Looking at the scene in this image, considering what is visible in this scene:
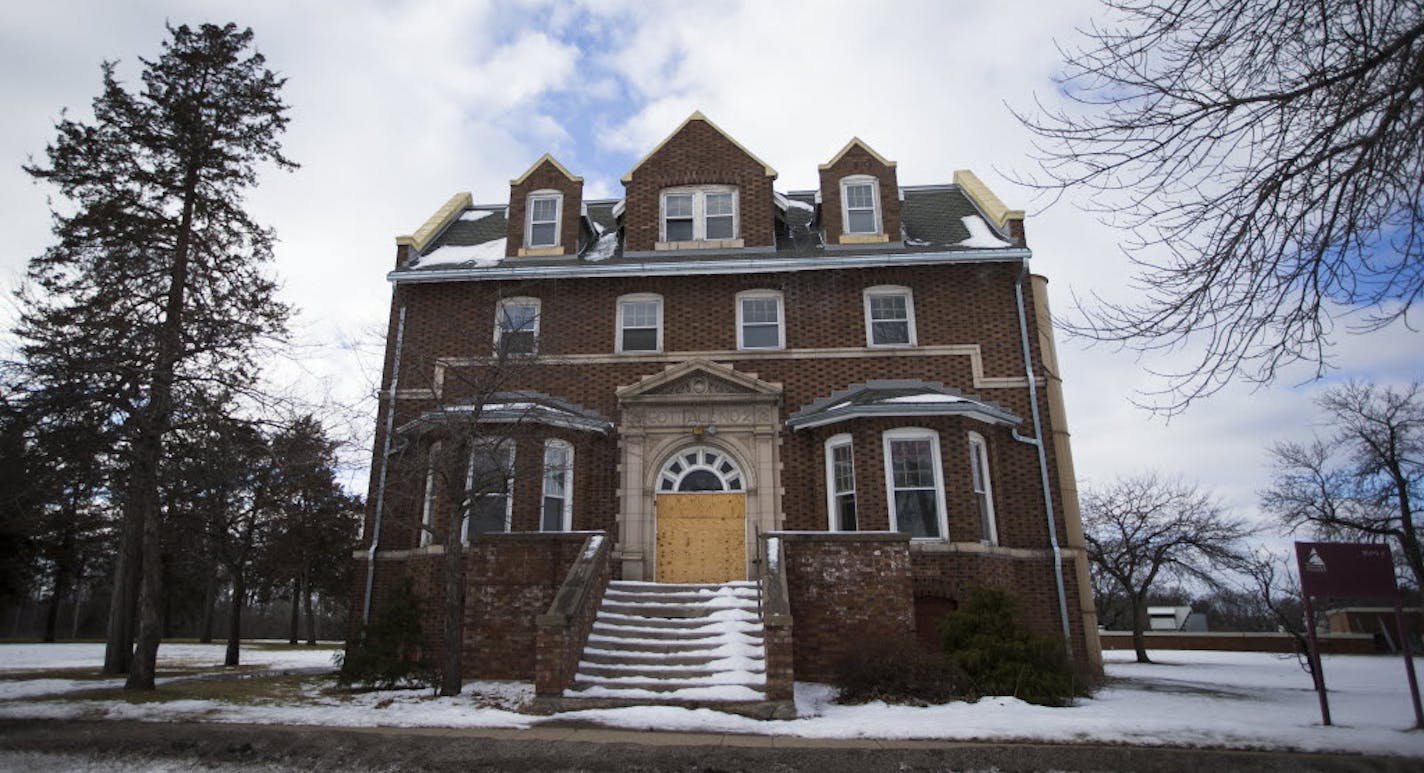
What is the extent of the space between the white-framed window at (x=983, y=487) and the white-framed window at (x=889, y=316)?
103 inches

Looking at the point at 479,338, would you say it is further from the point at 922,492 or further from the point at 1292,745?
the point at 1292,745

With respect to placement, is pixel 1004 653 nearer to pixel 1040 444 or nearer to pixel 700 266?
pixel 1040 444

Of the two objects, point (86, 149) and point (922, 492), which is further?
A: point (86, 149)

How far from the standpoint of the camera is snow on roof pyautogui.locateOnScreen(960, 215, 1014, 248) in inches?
674

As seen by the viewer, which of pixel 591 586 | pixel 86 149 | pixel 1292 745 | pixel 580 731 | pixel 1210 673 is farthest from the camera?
pixel 1210 673

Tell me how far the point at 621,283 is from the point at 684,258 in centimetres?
146

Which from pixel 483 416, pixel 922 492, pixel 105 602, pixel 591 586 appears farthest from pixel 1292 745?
pixel 105 602

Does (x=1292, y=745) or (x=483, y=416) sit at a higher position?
(x=483, y=416)

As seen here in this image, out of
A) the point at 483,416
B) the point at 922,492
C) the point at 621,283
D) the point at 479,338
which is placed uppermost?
the point at 621,283

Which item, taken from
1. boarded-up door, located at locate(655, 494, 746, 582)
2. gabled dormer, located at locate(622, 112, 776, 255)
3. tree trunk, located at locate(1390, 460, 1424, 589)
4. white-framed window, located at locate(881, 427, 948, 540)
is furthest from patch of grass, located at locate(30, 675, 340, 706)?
tree trunk, located at locate(1390, 460, 1424, 589)

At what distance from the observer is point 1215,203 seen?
595 cm

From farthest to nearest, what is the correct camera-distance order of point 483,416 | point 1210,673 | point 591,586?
point 1210,673 < point 483,416 < point 591,586

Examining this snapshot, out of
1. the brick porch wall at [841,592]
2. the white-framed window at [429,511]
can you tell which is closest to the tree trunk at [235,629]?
the white-framed window at [429,511]

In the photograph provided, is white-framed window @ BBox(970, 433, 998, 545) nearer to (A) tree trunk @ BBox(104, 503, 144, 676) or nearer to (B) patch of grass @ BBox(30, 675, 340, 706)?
(B) patch of grass @ BBox(30, 675, 340, 706)
